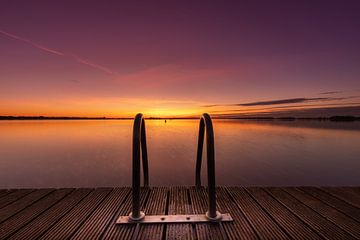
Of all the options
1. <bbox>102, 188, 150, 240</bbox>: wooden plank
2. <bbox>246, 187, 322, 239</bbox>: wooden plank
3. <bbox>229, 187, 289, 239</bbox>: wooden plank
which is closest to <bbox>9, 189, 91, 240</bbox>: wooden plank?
<bbox>102, 188, 150, 240</bbox>: wooden plank

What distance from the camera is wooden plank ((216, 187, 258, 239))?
8.54 feet

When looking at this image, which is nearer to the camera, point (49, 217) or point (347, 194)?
point (49, 217)

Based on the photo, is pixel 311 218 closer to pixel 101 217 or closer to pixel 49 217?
pixel 101 217

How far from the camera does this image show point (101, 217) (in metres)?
3.02

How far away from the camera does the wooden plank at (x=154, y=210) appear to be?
259cm

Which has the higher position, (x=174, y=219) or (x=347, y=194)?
(x=174, y=219)

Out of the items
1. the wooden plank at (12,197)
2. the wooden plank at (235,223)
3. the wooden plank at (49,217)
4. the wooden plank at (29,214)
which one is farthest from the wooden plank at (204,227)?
the wooden plank at (12,197)

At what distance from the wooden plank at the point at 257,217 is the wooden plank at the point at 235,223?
3.3 inches

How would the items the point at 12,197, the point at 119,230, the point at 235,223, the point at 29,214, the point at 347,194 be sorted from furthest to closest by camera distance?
the point at 347,194
the point at 12,197
the point at 29,214
the point at 235,223
the point at 119,230

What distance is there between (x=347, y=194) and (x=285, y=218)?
2048 millimetres

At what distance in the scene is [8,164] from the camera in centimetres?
1418

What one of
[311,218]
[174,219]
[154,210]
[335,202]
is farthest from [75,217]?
[335,202]

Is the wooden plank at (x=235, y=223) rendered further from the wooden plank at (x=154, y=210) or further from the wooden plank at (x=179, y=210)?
the wooden plank at (x=154, y=210)

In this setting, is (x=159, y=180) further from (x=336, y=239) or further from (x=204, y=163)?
(x=336, y=239)
